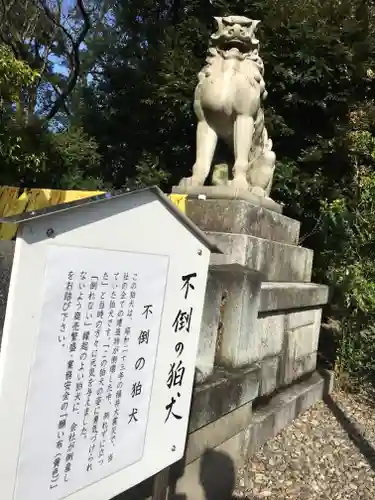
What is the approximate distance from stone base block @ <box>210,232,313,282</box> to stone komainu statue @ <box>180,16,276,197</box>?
0.56 meters

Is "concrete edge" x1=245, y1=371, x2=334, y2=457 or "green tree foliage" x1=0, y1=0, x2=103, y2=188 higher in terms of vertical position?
"green tree foliage" x1=0, y1=0, x2=103, y2=188

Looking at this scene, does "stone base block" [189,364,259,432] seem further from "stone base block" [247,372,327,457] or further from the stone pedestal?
"stone base block" [247,372,327,457]

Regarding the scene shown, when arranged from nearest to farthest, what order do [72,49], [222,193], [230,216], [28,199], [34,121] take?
[230,216], [222,193], [28,199], [34,121], [72,49]

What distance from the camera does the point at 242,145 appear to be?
16.1 ft

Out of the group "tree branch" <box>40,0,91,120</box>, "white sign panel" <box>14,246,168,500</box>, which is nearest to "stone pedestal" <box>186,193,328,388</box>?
"white sign panel" <box>14,246,168,500</box>

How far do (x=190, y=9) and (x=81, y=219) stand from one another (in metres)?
9.09

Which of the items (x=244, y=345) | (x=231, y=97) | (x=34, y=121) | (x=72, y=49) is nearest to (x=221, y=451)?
(x=244, y=345)

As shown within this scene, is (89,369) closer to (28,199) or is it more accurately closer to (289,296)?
(289,296)

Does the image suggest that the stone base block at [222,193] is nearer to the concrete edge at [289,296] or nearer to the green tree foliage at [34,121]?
the concrete edge at [289,296]

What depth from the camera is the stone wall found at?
318 centimetres

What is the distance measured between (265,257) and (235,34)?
1949mm

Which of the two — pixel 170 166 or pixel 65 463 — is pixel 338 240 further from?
pixel 65 463

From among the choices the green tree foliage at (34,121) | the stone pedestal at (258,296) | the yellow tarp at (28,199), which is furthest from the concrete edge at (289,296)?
the green tree foliage at (34,121)

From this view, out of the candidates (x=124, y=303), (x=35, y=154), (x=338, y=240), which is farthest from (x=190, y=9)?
(x=124, y=303)
